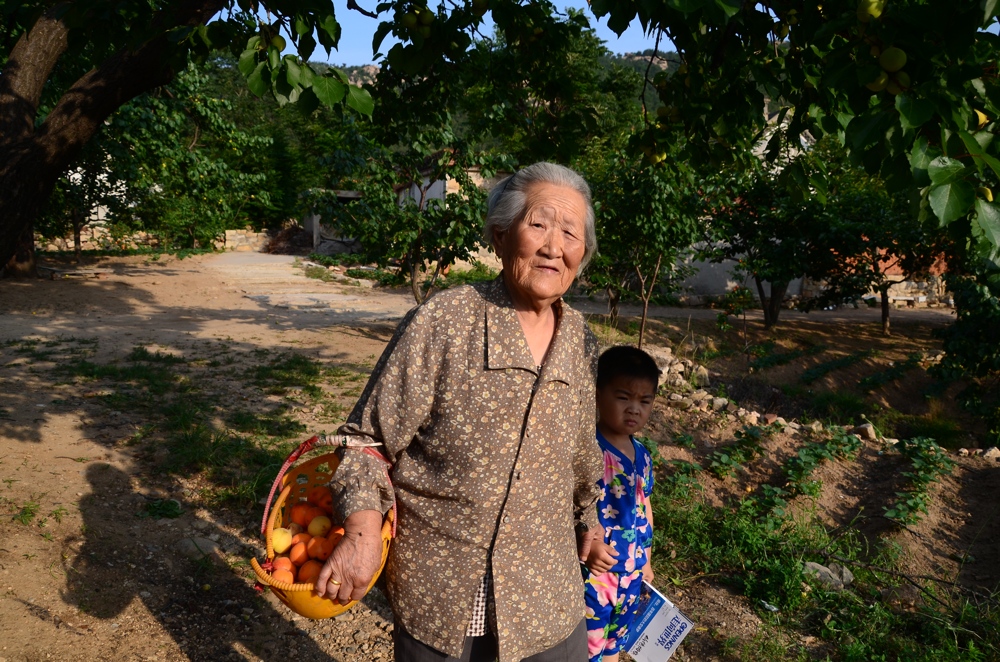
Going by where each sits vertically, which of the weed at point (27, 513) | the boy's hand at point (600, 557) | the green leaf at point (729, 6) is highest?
the green leaf at point (729, 6)

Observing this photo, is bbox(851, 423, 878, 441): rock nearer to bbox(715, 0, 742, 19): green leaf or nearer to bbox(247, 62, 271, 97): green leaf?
bbox(715, 0, 742, 19): green leaf

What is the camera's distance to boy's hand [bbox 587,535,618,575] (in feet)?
7.03

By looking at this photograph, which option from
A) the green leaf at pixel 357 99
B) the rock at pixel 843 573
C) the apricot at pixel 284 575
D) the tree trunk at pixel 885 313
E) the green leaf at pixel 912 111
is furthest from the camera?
the tree trunk at pixel 885 313

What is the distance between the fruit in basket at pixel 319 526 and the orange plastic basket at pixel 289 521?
9cm

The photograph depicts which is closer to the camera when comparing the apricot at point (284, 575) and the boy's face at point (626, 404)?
the apricot at point (284, 575)

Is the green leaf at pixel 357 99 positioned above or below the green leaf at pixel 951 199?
above

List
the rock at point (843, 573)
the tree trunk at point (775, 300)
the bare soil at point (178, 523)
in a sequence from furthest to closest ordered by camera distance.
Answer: the tree trunk at point (775, 300) < the rock at point (843, 573) < the bare soil at point (178, 523)

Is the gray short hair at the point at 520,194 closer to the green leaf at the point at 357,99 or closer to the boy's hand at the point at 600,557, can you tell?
the green leaf at the point at 357,99

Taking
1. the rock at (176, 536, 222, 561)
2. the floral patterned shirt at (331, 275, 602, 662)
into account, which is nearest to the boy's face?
the floral patterned shirt at (331, 275, 602, 662)

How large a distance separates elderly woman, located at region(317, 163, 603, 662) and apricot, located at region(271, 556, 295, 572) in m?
0.20

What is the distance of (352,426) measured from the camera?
173 cm

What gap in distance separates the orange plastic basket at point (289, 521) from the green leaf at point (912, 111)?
1.39 metres

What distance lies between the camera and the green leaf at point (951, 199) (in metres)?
1.31

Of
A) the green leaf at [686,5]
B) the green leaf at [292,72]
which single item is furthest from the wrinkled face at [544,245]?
the green leaf at [292,72]
